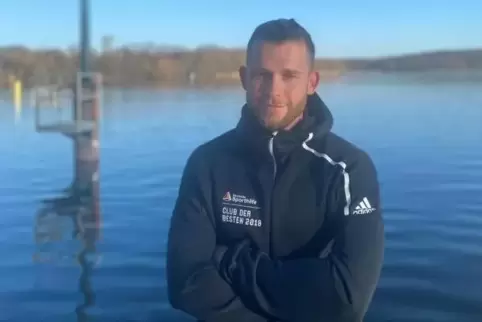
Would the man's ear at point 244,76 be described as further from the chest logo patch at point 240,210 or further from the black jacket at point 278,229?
the chest logo patch at point 240,210

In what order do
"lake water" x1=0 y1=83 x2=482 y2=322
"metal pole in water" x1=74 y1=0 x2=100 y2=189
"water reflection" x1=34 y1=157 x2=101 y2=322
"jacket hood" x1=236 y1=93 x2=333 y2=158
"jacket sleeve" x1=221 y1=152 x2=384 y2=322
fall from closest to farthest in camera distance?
"jacket sleeve" x1=221 y1=152 x2=384 y2=322, "jacket hood" x1=236 y1=93 x2=333 y2=158, "lake water" x1=0 y1=83 x2=482 y2=322, "water reflection" x1=34 y1=157 x2=101 y2=322, "metal pole in water" x1=74 y1=0 x2=100 y2=189

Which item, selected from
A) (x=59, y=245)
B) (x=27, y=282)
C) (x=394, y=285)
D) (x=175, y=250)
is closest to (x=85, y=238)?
(x=59, y=245)

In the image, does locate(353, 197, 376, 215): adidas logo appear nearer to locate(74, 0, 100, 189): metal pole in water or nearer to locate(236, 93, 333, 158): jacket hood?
locate(236, 93, 333, 158): jacket hood

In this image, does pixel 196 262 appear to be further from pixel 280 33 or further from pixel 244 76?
pixel 280 33

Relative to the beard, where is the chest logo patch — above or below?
below

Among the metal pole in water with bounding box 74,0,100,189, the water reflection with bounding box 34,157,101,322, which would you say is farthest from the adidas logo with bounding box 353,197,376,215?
the metal pole in water with bounding box 74,0,100,189

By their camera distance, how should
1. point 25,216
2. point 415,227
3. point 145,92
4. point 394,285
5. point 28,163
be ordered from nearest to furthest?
point 394,285 < point 415,227 < point 25,216 < point 28,163 < point 145,92

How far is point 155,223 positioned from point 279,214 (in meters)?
6.84

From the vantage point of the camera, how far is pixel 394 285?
6.48 m

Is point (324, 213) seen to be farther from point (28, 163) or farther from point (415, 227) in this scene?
point (28, 163)

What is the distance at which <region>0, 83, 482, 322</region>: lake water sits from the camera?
6039 mm

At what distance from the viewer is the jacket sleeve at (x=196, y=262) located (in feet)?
8.15

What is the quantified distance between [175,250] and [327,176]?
60cm

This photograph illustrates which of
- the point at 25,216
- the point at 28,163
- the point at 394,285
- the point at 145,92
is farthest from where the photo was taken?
the point at 145,92
